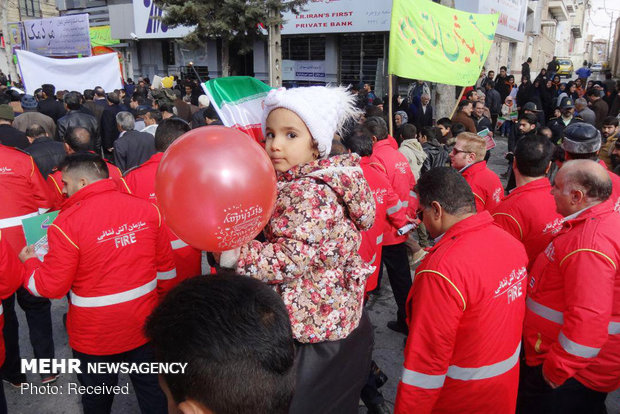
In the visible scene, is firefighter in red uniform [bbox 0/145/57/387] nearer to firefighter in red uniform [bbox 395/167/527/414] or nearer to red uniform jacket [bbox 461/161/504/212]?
firefighter in red uniform [bbox 395/167/527/414]

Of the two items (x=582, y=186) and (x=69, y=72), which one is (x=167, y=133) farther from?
(x=69, y=72)

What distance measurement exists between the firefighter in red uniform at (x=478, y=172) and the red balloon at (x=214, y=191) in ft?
8.94

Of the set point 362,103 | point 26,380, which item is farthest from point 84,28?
point 26,380

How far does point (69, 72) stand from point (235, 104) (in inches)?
446

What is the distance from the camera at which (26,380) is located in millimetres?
3590

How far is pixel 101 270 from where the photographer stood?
7.93 ft

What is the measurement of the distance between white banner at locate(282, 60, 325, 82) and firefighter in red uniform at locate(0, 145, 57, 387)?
15.3m

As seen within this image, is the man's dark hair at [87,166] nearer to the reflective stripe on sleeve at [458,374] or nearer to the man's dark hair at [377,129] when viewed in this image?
the reflective stripe on sleeve at [458,374]

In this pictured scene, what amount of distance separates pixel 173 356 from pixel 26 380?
3401mm

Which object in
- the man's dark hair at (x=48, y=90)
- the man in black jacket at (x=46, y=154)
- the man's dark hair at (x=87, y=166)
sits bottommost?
the man in black jacket at (x=46, y=154)

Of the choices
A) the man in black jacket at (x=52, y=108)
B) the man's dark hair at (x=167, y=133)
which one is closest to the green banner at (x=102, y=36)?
the man in black jacket at (x=52, y=108)

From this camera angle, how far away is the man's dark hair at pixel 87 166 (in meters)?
2.56

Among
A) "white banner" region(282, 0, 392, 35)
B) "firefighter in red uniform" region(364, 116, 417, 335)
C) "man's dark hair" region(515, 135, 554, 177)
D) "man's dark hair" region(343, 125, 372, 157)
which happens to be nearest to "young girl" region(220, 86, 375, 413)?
"man's dark hair" region(515, 135, 554, 177)

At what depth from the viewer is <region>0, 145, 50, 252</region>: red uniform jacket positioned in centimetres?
349
